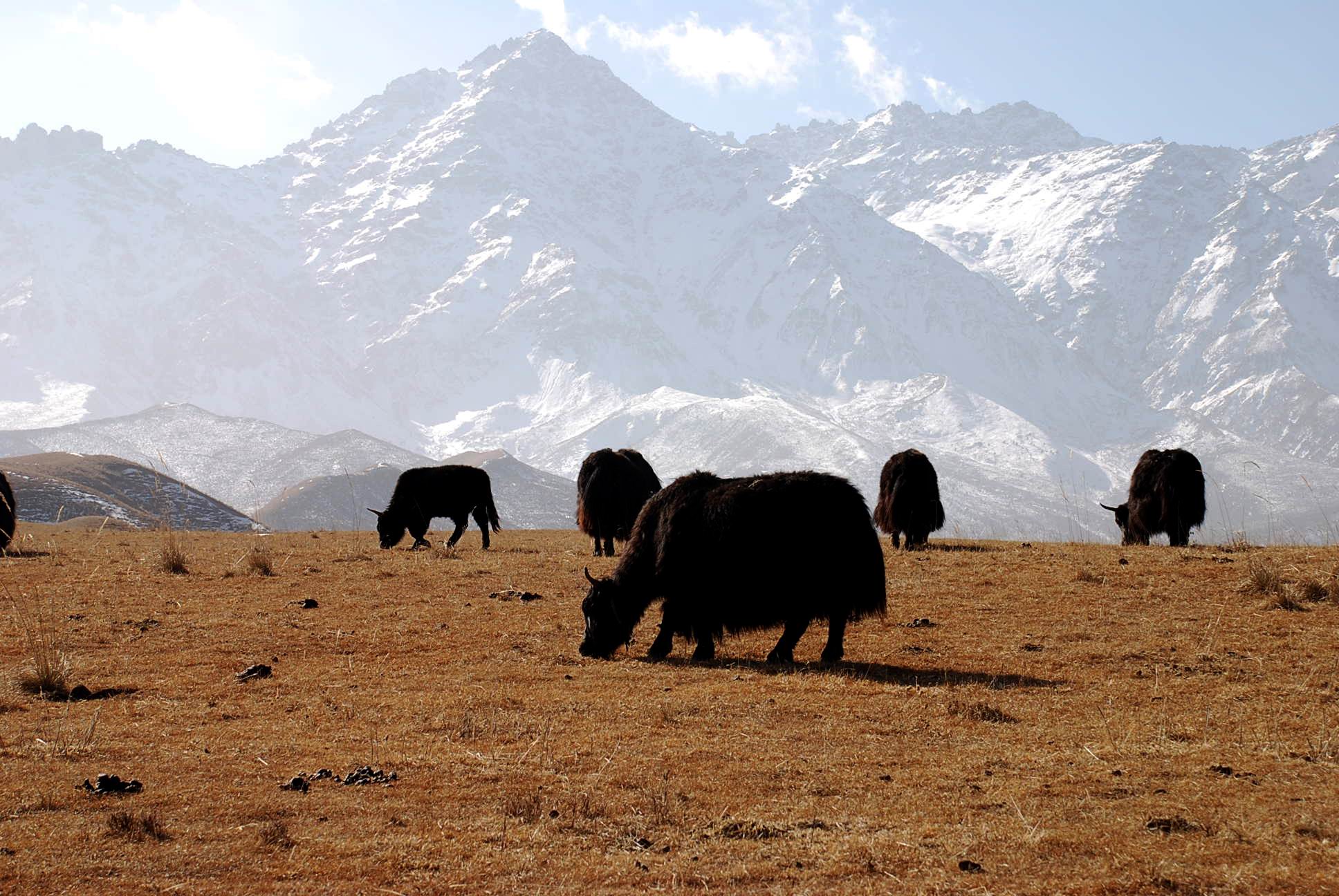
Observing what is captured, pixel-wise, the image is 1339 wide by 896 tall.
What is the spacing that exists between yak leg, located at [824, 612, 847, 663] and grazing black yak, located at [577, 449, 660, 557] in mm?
10254

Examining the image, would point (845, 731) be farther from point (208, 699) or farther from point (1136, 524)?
point (1136, 524)

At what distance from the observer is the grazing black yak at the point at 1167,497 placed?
23219 mm

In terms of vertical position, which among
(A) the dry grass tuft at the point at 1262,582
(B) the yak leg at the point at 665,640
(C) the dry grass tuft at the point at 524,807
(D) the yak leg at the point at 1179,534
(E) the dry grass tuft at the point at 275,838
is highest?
(D) the yak leg at the point at 1179,534

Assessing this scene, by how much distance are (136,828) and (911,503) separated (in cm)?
1785

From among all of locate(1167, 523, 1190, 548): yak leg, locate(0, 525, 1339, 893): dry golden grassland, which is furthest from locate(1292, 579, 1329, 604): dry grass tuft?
locate(1167, 523, 1190, 548): yak leg

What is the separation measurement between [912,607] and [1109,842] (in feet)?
28.6

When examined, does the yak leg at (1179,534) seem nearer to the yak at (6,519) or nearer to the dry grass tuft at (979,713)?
the dry grass tuft at (979,713)

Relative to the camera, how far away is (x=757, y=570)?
11.5 metres

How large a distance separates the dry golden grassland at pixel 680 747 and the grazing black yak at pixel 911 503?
696 cm

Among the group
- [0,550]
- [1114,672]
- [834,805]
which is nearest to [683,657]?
[1114,672]

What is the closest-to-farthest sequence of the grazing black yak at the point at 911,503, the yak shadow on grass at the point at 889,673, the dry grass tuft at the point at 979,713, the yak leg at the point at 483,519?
the dry grass tuft at the point at 979,713
the yak shadow on grass at the point at 889,673
the grazing black yak at the point at 911,503
the yak leg at the point at 483,519

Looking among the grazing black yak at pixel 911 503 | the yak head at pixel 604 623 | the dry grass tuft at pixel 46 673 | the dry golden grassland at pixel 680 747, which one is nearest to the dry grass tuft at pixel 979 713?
the dry golden grassland at pixel 680 747

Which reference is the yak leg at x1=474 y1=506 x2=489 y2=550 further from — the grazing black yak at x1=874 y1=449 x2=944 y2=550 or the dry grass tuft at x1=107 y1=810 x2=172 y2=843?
the dry grass tuft at x1=107 y1=810 x2=172 y2=843

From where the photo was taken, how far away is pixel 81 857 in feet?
19.5
